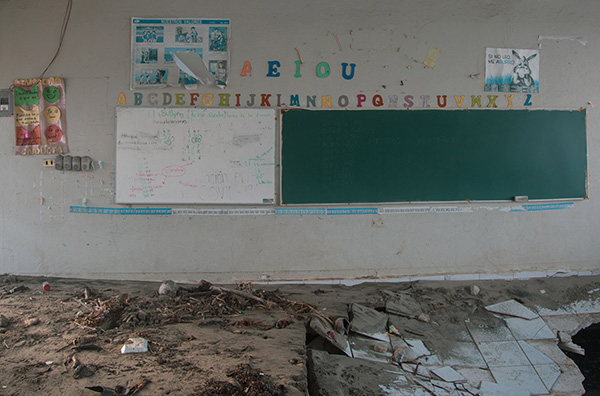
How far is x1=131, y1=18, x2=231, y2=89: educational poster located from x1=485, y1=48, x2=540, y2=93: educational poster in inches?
118

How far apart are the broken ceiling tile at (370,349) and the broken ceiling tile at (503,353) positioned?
886mm

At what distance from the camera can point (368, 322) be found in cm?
325

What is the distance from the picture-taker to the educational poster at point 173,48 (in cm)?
393

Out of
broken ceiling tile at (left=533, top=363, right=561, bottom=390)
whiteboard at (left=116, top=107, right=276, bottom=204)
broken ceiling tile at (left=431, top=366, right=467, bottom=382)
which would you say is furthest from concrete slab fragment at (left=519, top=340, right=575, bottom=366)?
whiteboard at (left=116, top=107, right=276, bottom=204)

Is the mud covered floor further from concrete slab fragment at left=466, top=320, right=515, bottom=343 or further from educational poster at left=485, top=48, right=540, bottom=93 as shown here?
educational poster at left=485, top=48, right=540, bottom=93

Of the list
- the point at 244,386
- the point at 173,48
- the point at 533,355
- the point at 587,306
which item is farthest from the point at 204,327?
the point at 587,306

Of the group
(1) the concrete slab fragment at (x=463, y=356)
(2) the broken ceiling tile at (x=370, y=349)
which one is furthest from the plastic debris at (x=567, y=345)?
(2) the broken ceiling tile at (x=370, y=349)

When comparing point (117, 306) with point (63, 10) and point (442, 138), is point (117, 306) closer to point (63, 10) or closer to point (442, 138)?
point (63, 10)

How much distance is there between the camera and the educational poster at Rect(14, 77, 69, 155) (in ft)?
13.2

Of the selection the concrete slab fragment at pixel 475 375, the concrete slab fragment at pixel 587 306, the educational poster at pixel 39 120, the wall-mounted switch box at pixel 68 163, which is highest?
the educational poster at pixel 39 120

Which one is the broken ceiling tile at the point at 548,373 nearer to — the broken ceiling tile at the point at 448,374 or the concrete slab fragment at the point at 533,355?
the concrete slab fragment at the point at 533,355

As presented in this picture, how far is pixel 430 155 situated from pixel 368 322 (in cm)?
203

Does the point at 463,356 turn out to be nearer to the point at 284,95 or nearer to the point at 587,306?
the point at 587,306

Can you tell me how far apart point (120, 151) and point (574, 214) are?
17.6 ft
